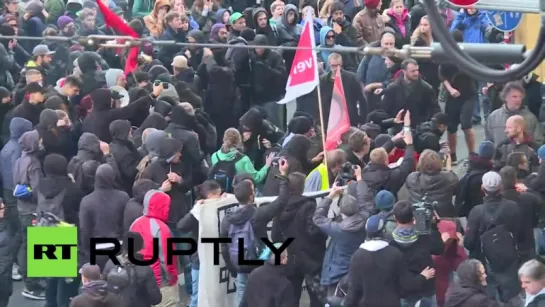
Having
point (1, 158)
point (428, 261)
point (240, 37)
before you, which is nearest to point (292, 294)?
point (428, 261)

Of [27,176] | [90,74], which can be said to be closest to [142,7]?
[90,74]

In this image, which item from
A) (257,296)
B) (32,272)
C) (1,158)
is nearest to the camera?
(257,296)

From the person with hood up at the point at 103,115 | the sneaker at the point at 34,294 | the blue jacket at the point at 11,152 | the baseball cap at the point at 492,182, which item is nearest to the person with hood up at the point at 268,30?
the person with hood up at the point at 103,115

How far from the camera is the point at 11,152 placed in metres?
12.9

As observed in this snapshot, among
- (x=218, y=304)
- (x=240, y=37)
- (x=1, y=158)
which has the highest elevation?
(x=240, y=37)

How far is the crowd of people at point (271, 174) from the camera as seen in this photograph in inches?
413

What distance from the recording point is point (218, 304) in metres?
11.4

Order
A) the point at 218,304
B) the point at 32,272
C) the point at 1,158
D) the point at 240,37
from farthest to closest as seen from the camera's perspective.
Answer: the point at 240,37, the point at 1,158, the point at 32,272, the point at 218,304

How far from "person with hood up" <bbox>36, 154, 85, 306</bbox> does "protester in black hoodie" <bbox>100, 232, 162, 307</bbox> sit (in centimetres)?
145

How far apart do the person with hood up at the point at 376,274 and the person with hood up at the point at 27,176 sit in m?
3.42

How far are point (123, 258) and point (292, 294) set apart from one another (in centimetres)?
129

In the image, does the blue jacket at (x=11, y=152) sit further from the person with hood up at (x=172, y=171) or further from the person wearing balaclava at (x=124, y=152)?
the person with hood up at (x=172, y=171)

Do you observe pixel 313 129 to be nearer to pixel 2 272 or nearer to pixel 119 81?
pixel 119 81

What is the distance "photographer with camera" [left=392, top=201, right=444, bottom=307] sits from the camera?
1034 centimetres
